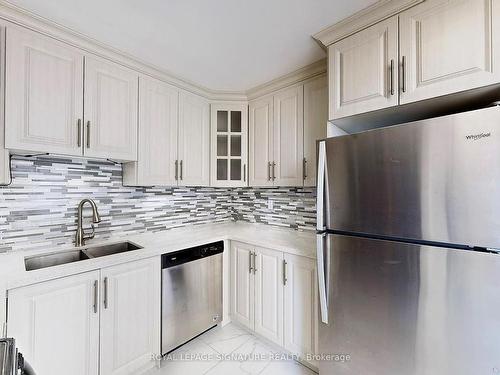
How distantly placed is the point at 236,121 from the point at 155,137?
904 mm

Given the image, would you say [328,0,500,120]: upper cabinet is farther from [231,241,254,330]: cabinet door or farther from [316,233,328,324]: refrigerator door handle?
[231,241,254,330]: cabinet door

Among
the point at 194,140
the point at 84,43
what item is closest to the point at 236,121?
the point at 194,140

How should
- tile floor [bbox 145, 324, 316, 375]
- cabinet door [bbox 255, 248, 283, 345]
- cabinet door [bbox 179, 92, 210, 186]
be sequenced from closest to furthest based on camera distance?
tile floor [bbox 145, 324, 316, 375] < cabinet door [bbox 255, 248, 283, 345] < cabinet door [bbox 179, 92, 210, 186]

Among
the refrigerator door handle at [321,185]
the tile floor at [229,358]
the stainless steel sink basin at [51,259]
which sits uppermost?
the refrigerator door handle at [321,185]

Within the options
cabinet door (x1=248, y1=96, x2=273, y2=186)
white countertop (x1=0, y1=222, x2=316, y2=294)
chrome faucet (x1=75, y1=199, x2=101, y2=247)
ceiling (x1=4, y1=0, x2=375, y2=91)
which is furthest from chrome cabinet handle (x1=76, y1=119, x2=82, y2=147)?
cabinet door (x1=248, y1=96, x2=273, y2=186)

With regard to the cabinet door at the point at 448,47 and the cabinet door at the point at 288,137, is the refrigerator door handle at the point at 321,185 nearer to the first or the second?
the cabinet door at the point at 448,47

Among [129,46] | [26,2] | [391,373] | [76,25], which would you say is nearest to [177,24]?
[129,46]

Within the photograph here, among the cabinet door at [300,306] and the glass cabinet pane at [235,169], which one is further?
the glass cabinet pane at [235,169]

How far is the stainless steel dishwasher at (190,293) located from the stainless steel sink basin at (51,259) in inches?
24.3

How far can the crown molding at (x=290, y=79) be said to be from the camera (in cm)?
189

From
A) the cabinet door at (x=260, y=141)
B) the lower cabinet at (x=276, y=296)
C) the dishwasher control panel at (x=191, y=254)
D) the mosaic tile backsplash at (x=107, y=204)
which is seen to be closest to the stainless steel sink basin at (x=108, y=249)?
the mosaic tile backsplash at (x=107, y=204)

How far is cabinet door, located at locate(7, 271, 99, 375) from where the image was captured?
3.94ft

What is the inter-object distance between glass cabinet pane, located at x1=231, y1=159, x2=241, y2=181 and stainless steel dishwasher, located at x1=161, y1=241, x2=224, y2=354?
2.33 ft

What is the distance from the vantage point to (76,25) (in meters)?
1.46
